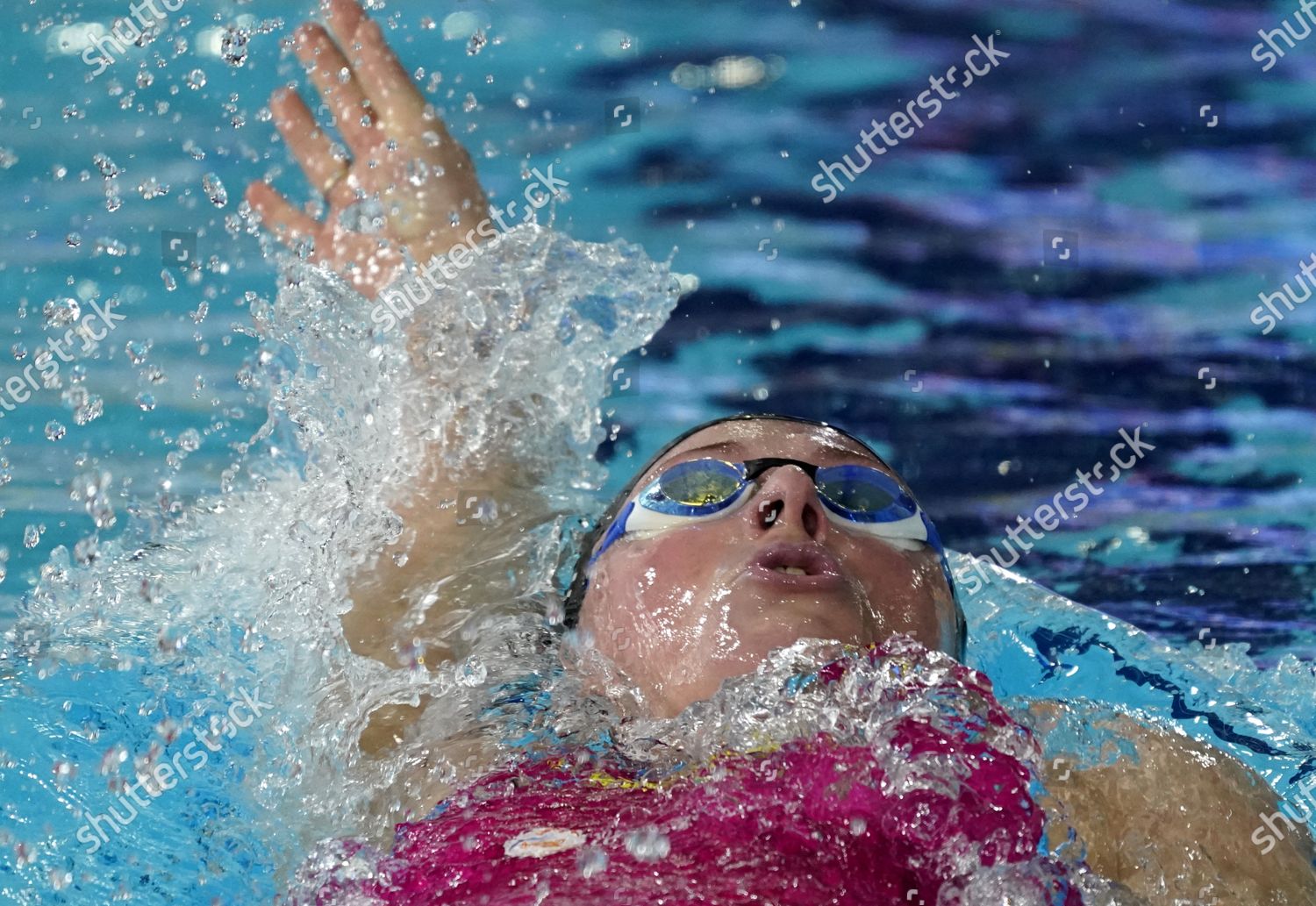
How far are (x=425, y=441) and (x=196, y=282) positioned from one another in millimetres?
2111

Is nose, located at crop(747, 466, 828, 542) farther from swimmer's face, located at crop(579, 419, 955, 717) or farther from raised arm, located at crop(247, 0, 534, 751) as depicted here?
raised arm, located at crop(247, 0, 534, 751)

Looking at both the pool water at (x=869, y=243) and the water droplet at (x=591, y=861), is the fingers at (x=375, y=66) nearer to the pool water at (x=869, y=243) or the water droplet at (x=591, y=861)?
the pool water at (x=869, y=243)

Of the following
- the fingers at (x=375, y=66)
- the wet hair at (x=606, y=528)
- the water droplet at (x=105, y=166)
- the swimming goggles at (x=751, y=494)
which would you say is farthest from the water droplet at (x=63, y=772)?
the water droplet at (x=105, y=166)

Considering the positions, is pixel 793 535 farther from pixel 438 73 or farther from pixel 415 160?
pixel 438 73

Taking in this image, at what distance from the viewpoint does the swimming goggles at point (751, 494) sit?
93.2 inches

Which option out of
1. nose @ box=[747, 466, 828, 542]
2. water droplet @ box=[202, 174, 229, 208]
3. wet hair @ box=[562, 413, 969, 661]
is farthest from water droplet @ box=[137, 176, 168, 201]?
nose @ box=[747, 466, 828, 542]

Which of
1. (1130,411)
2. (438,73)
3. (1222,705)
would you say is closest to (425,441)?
(438,73)

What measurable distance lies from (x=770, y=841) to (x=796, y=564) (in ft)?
2.29

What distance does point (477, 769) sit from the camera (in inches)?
81.7

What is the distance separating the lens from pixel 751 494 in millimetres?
2346

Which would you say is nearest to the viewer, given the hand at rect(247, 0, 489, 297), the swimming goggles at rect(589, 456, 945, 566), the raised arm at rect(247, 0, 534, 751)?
the swimming goggles at rect(589, 456, 945, 566)

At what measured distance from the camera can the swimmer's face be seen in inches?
81.1

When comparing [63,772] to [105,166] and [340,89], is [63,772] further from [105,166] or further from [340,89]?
[105,166]

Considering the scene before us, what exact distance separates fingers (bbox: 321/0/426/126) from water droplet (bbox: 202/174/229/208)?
4.16ft
